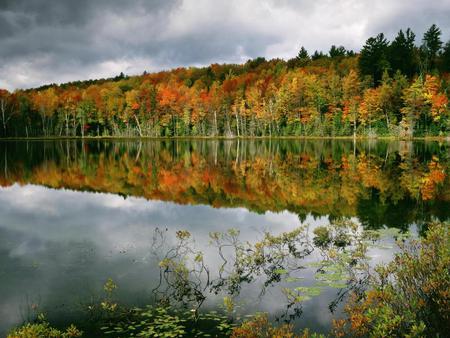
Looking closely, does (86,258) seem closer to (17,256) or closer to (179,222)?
(17,256)

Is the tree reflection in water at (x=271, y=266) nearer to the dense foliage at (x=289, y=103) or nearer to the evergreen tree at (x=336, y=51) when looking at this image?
the dense foliage at (x=289, y=103)

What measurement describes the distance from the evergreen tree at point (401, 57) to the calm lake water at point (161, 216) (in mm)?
64084

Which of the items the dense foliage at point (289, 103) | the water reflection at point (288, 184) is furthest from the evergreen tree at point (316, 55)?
the water reflection at point (288, 184)

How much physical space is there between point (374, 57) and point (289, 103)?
21.7 metres

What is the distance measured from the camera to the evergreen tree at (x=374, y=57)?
300 ft

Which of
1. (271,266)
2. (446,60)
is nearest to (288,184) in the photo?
(271,266)

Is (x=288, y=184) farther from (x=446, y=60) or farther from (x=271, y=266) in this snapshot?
(x=446, y=60)

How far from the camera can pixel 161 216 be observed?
62.2 feet

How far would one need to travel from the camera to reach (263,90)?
114000 millimetres

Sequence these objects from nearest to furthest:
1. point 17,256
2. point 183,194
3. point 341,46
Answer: point 17,256 < point 183,194 < point 341,46

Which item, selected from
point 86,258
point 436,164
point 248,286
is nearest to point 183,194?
point 86,258

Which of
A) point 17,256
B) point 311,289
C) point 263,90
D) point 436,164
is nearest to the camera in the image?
point 311,289

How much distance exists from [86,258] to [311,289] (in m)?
7.24

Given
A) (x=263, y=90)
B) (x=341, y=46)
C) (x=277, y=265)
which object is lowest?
(x=277, y=265)
